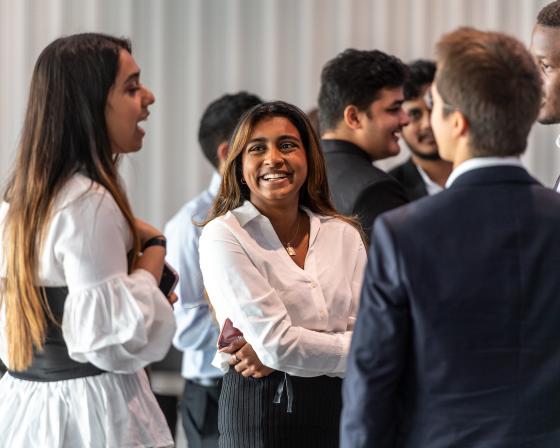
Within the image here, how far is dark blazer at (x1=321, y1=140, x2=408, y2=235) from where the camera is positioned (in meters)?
3.29

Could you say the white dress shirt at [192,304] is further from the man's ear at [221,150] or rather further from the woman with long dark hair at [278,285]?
the woman with long dark hair at [278,285]

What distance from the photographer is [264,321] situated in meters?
2.50

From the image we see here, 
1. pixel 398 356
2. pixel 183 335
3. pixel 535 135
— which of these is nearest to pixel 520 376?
pixel 398 356

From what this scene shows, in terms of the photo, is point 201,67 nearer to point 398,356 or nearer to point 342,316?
point 342,316

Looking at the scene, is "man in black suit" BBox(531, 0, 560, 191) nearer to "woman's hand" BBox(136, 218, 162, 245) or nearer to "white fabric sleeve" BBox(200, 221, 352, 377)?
"white fabric sleeve" BBox(200, 221, 352, 377)

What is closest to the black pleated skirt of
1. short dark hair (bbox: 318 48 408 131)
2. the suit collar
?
the suit collar

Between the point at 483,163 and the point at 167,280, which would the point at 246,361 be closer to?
the point at 167,280

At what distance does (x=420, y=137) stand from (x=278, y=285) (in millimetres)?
2289

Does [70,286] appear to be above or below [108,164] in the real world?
below

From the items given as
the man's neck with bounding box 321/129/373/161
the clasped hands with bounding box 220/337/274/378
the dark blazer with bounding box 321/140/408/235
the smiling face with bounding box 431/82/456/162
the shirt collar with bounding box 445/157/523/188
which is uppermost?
the smiling face with bounding box 431/82/456/162

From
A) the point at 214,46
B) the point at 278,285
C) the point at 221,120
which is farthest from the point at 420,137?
the point at 278,285

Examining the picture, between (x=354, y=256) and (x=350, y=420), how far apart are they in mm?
785

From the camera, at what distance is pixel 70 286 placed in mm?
2342

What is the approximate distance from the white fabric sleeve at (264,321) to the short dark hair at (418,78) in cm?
232
